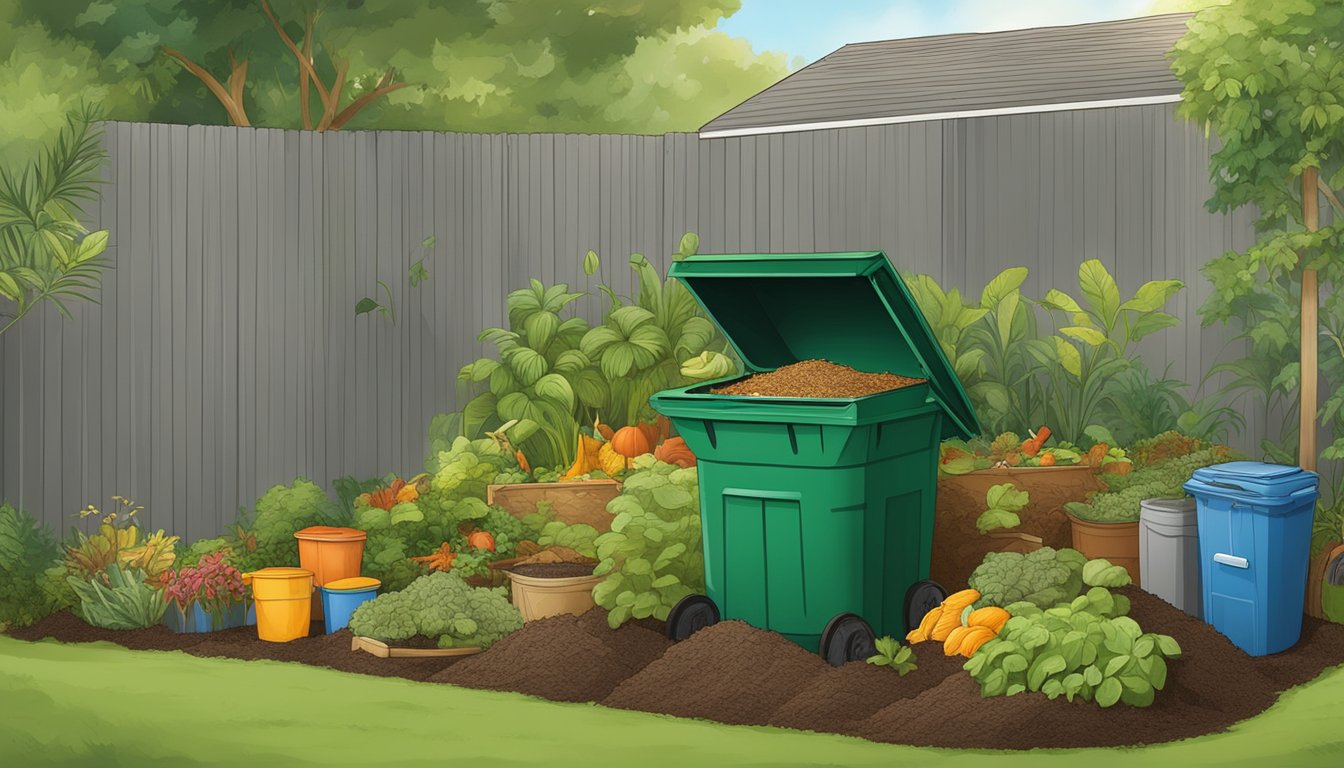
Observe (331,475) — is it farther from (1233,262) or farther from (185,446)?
(1233,262)

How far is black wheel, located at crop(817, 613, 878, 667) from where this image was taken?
6664 millimetres

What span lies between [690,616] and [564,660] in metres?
0.60

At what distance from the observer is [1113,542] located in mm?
7719

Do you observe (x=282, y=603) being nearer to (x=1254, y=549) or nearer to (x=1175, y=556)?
(x=1175, y=556)

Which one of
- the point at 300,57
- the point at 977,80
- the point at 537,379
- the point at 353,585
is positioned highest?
the point at 300,57

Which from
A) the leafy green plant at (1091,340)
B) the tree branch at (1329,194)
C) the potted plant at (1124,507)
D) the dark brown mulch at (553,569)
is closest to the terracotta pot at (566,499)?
the dark brown mulch at (553,569)

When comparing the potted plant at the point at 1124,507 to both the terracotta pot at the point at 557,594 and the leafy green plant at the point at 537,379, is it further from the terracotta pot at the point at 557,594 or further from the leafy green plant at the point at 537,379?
the leafy green plant at the point at 537,379

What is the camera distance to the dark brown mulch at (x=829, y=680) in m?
5.79

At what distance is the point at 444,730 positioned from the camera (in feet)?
19.2

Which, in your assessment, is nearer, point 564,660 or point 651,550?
point 564,660

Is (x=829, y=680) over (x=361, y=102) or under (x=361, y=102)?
under

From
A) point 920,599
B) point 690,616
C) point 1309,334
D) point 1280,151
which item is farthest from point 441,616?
point 1280,151

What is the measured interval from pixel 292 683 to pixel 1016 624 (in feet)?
9.82

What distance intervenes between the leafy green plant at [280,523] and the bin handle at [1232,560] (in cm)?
454
